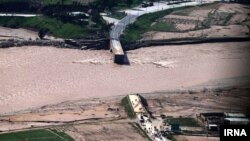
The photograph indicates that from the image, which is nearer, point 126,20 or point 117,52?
point 117,52

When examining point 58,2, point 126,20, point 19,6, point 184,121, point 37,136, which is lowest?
point 184,121

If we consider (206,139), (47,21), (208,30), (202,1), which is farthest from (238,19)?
(206,139)

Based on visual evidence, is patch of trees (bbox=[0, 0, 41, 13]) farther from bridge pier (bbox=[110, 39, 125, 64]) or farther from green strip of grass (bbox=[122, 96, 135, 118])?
green strip of grass (bbox=[122, 96, 135, 118])

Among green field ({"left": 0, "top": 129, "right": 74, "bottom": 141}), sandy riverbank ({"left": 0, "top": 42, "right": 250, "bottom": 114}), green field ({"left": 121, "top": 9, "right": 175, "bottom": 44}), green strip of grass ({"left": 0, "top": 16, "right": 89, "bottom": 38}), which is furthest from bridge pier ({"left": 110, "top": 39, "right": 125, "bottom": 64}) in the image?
green field ({"left": 0, "top": 129, "right": 74, "bottom": 141})

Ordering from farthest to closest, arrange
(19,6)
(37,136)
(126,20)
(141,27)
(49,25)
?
1. (19,6)
2. (126,20)
3. (141,27)
4. (49,25)
5. (37,136)

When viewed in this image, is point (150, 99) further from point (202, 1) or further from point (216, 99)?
point (202, 1)

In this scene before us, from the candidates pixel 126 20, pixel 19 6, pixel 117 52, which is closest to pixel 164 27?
pixel 126 20

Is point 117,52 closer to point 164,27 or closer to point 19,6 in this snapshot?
point 164,27
